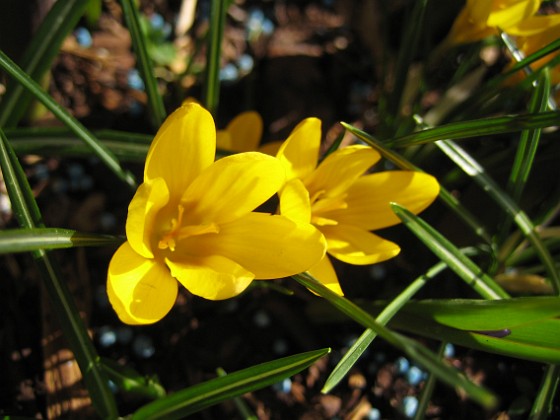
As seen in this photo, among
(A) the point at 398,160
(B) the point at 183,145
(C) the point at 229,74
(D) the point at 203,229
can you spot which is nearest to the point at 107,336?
(D) the point at 203,229

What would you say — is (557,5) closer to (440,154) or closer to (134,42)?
(440,154)

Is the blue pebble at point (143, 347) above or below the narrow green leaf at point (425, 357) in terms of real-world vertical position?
below

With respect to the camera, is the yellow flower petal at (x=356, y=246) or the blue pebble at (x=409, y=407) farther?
the blue pebble at (x=409, y=407)

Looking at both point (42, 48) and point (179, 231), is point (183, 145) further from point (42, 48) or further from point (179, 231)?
point (42, 48)

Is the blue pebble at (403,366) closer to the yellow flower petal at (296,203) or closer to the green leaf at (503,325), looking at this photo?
the green leaf at (503,325)

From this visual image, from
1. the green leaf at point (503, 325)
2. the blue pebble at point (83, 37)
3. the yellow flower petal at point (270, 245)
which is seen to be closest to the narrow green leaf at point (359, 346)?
the green leaf at point (503, 325)

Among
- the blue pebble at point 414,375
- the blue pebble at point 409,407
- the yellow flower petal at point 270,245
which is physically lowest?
the blue pebble at point 409,407

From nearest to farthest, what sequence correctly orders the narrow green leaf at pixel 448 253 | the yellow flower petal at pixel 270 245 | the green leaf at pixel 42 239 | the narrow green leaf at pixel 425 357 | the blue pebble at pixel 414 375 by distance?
the narrow green leaf at pixel 425 357
the green leaf at pixel 42 239
the yellow flower petal at pixel 270 245
the narrow green leaf at pixel 448 253
the blue pebble at pixel 414 375
